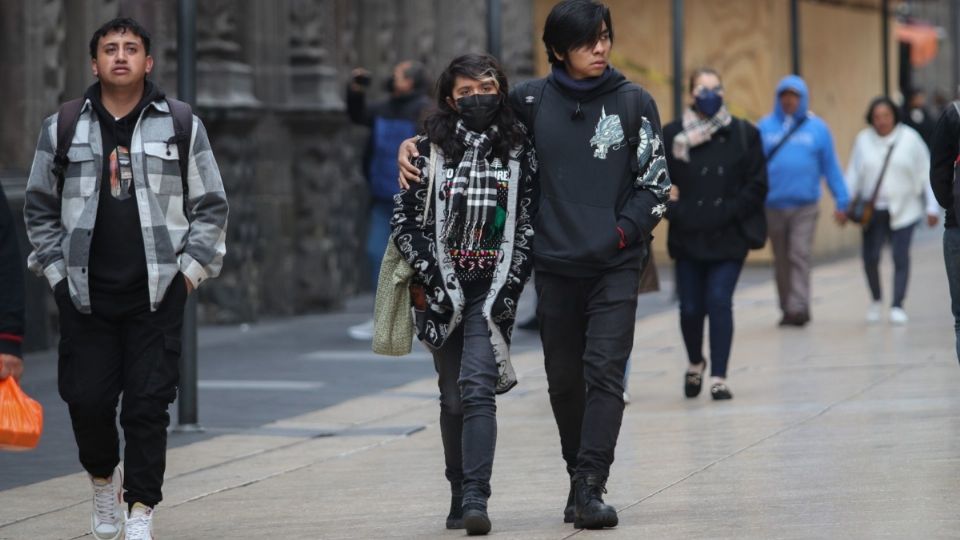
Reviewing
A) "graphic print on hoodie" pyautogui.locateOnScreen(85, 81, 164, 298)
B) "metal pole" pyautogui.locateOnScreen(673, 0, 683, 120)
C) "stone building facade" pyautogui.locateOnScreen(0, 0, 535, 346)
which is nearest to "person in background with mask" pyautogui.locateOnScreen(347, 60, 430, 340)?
"stone building facade" pyautogui.locateOnScreen(0, 0, 535, 346)

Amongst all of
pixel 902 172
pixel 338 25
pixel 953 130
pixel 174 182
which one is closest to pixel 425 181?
pixel 174 182

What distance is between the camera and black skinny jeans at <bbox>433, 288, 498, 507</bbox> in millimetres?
6793

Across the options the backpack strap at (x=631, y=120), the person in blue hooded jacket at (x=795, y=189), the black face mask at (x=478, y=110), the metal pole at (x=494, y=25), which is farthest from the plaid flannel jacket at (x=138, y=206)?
the person in blue hooded jacket at (x=795, y=189)

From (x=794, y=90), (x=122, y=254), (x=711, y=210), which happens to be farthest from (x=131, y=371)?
(x=794, y=90)

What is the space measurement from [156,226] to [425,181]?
0.92 metres

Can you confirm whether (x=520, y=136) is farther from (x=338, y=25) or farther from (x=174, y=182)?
(x=338, y=25)

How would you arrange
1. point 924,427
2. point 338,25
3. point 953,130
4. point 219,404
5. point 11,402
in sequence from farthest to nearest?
point 338,25
point 219,404
point 924,427
point 953,130
point 11,402

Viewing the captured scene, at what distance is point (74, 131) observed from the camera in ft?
21.9

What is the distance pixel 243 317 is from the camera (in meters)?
16.5

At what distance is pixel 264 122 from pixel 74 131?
33.8ft

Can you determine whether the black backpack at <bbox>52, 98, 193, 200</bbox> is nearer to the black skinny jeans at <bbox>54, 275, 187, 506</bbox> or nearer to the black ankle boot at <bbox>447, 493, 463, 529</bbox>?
the black skinny jeans at <bbox>54, 275, 187, 506</bbox>

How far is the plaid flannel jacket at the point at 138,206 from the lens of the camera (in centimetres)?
660

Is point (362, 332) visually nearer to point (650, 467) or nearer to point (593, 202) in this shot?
point (650, 467)

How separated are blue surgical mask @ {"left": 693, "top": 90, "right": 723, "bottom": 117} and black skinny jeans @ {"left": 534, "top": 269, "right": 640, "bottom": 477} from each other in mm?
4118
